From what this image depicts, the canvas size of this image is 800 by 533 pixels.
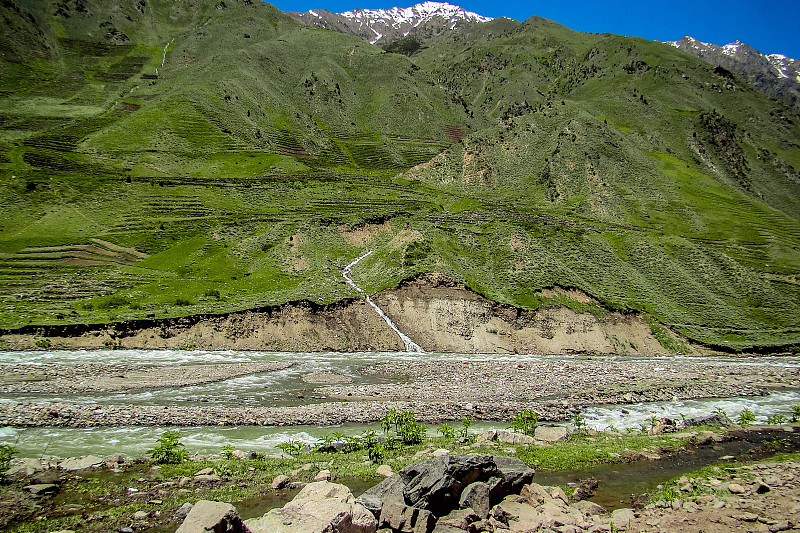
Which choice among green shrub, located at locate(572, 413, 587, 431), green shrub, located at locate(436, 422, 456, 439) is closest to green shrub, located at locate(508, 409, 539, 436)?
green shrub, located at locate(572, 413, 587, 431)

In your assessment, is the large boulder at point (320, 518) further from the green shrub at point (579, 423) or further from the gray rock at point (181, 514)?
the green shrub at point (579, 423)

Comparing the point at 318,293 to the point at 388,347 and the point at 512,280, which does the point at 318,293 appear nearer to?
the point at 388,347

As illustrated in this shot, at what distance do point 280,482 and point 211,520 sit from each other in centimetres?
716

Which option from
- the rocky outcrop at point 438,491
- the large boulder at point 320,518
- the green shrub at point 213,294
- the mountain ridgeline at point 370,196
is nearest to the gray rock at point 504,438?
the rocky outcrop at point 438,491

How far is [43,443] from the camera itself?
871 inches

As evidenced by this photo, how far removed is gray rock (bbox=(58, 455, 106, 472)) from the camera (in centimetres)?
1834

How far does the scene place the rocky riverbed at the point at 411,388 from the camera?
87.5ft

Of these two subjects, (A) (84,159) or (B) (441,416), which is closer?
(B) (441,416)

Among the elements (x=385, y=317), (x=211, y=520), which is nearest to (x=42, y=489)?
(x=211, y=520)

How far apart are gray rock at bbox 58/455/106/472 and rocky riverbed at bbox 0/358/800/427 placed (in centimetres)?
A: 629

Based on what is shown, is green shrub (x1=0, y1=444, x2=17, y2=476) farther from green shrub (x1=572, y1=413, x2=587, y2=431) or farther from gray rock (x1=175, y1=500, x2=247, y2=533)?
green shrub (x1=572, y1=413, x2=587, y2=431)

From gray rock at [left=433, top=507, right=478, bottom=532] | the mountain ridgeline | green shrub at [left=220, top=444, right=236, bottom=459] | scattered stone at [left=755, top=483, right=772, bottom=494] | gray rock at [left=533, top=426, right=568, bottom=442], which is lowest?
gray rock at [left=533, top=426, right=568, bottom=442]

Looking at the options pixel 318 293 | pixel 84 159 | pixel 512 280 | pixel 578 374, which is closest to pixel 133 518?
pixel 578 374

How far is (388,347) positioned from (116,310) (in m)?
35.5
